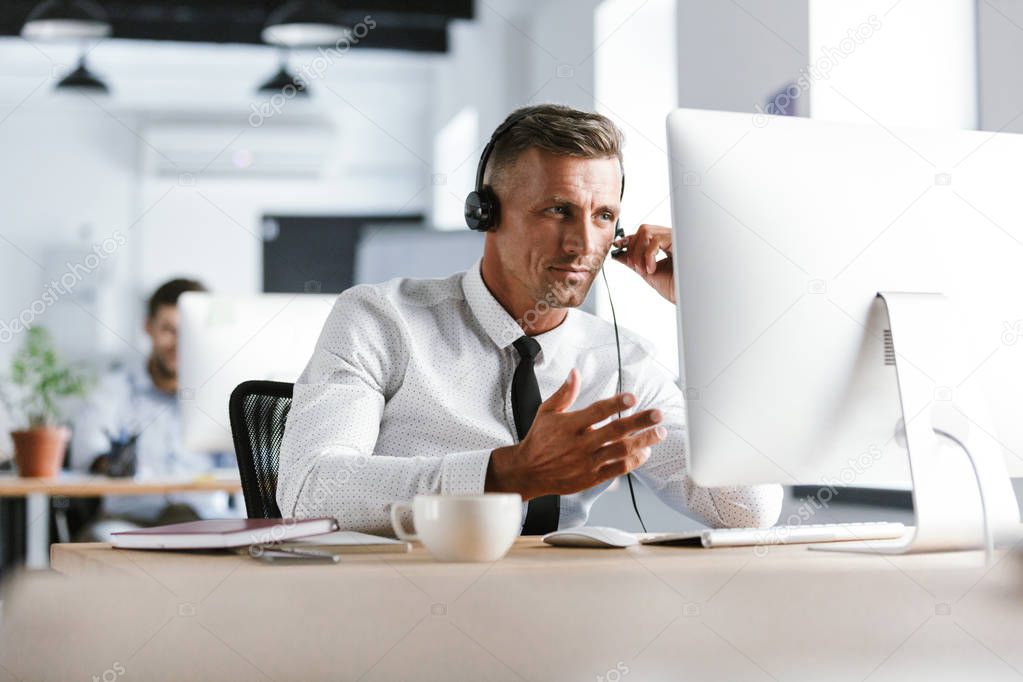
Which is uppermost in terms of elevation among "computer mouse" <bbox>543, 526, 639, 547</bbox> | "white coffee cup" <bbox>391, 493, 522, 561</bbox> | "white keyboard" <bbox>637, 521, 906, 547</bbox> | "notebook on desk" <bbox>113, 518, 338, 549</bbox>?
"white coffee cup" <bbox>391, 493, 522, 561</bbox>

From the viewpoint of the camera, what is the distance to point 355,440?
1.44m

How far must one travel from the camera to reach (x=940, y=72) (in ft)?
8.65

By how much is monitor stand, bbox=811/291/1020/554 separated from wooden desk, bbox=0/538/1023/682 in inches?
3.6

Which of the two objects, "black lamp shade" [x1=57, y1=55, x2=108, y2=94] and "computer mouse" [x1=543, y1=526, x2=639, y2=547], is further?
"black lamp shade" [x1=57, y1=55, x2=108, y2=94]

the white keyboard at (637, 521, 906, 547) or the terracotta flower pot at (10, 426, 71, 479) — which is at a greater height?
the white keyboard at (637, 521, 906, 547)

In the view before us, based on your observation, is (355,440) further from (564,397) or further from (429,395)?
(564,397)

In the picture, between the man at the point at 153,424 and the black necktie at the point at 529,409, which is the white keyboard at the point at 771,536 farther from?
the man at the point at 153,424

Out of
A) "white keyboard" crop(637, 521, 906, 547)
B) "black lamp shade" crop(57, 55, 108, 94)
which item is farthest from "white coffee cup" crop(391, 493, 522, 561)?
"black lamp shade" crop(57, 55, 108, 94)

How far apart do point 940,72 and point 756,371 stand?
1.92 metres

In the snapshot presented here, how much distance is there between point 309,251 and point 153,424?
10.9ft

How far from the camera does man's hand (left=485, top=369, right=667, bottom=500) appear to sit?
105 centimetres

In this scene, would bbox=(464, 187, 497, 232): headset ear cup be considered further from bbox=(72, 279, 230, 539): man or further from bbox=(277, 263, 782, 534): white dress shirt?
bbox=(72, 279, 230, 539): man

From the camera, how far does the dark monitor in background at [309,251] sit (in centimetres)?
716

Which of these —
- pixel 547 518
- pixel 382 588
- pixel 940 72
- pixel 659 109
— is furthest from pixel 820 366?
pixel 659 109
